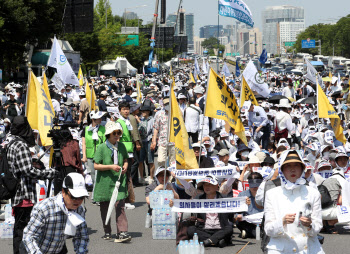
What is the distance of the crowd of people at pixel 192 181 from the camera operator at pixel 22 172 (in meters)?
0.01

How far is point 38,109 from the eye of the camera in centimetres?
1155

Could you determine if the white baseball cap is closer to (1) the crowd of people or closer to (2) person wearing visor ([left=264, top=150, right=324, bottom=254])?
(1) the crowd of people

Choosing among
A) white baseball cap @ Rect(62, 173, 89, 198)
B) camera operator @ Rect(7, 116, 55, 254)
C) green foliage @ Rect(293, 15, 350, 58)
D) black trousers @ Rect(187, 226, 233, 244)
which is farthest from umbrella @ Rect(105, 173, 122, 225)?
green foliage @ Rect(293, 15, 350, 58)

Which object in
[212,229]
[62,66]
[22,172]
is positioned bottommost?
[212,229]

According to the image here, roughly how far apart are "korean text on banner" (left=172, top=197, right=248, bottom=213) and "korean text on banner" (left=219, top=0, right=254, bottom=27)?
12.7 m

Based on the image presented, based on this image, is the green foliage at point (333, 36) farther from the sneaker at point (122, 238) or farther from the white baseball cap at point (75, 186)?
the white baseball cap at point (75, 186)

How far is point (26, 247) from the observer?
5023 millimetres

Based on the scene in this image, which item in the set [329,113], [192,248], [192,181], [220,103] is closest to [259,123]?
[329,113]

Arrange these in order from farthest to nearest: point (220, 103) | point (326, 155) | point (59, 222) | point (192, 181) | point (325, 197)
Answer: point (326, 155)
point (220, 103)
point (192, 181)
point (325, 197)
point (59, 222)

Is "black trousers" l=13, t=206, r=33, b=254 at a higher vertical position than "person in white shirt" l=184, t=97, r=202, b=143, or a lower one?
lower

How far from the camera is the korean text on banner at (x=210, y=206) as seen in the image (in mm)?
9117

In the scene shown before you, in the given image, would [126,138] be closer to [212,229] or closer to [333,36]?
[212,229]

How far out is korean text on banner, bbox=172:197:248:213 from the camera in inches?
359

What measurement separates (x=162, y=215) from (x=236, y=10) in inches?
494
